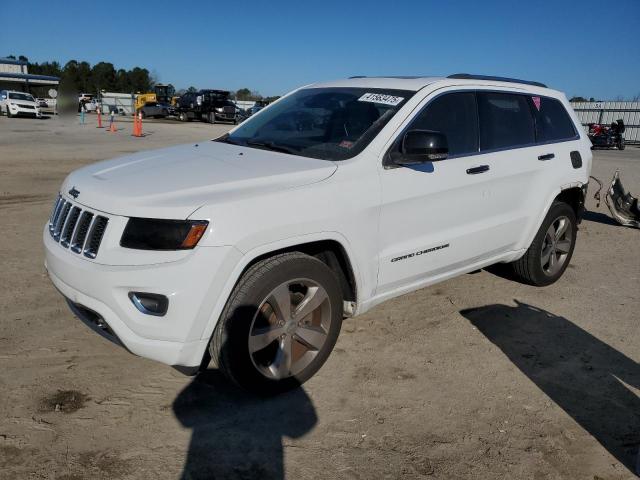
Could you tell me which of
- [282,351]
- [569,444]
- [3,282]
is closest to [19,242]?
[3,282]

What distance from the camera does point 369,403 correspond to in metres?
3.12

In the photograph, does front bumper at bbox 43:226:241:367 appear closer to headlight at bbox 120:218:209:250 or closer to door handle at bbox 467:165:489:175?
headlight at bbox 120:218:209:250

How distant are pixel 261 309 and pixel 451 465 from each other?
126cm

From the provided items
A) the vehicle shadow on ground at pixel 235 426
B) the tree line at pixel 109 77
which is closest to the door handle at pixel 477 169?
the vehicle shadow on ground at pixel 235 426

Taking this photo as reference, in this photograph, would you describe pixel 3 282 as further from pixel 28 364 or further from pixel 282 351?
pixel 282 351

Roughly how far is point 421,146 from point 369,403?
159cm

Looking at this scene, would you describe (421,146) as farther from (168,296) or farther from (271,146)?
(168,296)

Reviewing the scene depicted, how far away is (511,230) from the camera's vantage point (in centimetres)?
441

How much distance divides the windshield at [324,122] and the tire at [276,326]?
83cm

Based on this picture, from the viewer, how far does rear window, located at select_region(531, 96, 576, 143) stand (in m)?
4.78

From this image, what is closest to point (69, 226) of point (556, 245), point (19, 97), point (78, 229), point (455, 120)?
point (78, 229)

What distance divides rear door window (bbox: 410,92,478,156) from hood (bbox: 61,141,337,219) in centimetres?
100

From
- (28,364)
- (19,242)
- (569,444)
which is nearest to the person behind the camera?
(569,444)

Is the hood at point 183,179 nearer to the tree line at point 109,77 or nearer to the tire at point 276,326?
the tire at point 276,326
